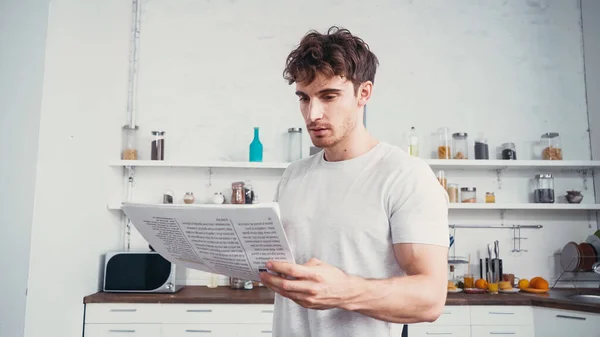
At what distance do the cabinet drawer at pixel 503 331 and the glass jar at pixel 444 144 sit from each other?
1.15 meters

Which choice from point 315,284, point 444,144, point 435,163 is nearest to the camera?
point 315,284

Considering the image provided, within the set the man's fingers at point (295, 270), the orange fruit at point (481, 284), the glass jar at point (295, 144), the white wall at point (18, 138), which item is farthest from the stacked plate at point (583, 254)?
the white wall at point (18, 138)

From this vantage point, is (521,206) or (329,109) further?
(521,206)

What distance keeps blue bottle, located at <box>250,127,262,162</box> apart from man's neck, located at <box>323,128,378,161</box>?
1910 mm

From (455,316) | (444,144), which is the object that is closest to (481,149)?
(444,144)

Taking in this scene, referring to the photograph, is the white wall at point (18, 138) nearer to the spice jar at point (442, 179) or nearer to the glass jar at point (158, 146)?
the glass jar at point (158, 146)

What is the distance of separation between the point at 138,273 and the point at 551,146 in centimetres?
295

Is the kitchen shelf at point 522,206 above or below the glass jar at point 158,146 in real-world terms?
below

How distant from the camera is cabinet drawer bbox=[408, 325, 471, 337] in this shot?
2.58 m

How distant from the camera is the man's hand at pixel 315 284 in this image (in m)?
0.82

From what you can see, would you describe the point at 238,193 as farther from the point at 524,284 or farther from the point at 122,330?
the point at 524,284

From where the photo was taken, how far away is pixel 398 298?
89cm

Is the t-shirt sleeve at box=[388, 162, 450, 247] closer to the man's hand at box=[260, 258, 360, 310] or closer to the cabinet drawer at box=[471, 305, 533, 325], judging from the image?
the man's hand at box=[260, 258, 360, 310]

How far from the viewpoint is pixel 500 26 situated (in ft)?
11.4
